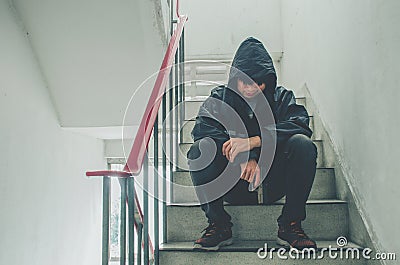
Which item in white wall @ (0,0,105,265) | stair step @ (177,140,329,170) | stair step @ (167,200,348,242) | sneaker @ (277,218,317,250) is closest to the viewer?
sneaker @ (277,218,317,250)

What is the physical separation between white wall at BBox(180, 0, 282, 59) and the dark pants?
2.03 meters

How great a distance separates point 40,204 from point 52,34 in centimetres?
97

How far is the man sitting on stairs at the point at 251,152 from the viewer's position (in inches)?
64.9

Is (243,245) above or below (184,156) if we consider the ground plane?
below

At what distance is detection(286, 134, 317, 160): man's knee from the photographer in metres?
1.65

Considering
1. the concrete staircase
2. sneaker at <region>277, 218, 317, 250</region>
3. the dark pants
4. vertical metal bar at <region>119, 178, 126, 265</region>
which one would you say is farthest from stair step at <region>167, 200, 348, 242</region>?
vertical metal bar at <region>119, 178, 126, 265</region>

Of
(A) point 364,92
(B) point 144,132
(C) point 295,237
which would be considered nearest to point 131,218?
(B) point 144,132

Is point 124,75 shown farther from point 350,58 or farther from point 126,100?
point 350,58

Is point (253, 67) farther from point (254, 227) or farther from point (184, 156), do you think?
point (184, 156)

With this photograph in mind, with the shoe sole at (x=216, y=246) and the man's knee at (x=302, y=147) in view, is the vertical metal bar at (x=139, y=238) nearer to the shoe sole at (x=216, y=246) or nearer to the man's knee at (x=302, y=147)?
the shoe sole at (x=216, y=246)

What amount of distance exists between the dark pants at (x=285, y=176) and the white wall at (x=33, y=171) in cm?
100

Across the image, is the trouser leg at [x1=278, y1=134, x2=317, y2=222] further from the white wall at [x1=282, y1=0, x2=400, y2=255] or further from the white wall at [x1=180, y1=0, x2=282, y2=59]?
the white wall at [x1=180, y1=0, x2=282, y2=59]

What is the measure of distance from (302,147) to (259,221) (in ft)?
1.47

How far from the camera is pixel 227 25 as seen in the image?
3662mm
